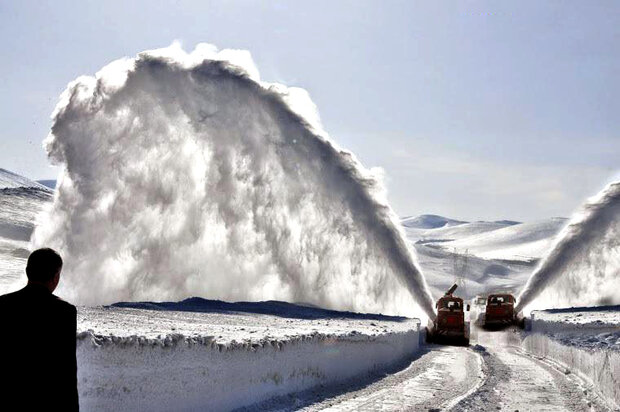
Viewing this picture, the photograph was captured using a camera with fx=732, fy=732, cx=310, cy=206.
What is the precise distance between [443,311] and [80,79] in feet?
67.5

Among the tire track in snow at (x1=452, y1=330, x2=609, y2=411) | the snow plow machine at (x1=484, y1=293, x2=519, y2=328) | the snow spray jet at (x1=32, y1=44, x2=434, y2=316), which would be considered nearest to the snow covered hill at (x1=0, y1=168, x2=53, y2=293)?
the snow spray jet at (x1=32, y1=44, x2=434, y2=316)

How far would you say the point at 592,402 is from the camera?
14.1 metres

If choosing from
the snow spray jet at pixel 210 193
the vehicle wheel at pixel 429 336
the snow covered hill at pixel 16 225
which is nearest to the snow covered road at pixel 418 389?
the vehicle wheel at pixel 429 336

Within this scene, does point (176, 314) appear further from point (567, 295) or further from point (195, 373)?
point (567, 295)

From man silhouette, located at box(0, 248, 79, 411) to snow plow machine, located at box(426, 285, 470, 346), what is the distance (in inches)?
1116

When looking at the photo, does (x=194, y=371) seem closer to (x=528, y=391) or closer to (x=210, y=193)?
(x=528, y=391)

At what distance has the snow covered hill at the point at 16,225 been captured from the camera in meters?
62.7

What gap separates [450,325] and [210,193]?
1458 cm

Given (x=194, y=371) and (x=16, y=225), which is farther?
(x=16, y=225)

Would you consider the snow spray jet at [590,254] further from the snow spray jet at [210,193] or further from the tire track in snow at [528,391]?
the tire track in snow at [528,391]

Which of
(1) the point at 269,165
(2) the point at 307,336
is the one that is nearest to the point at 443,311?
(1) the point at 269,165

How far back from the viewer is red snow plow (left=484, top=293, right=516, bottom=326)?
4009 cm

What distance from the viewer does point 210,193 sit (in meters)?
38.8

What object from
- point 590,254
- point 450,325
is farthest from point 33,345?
point 590,254
